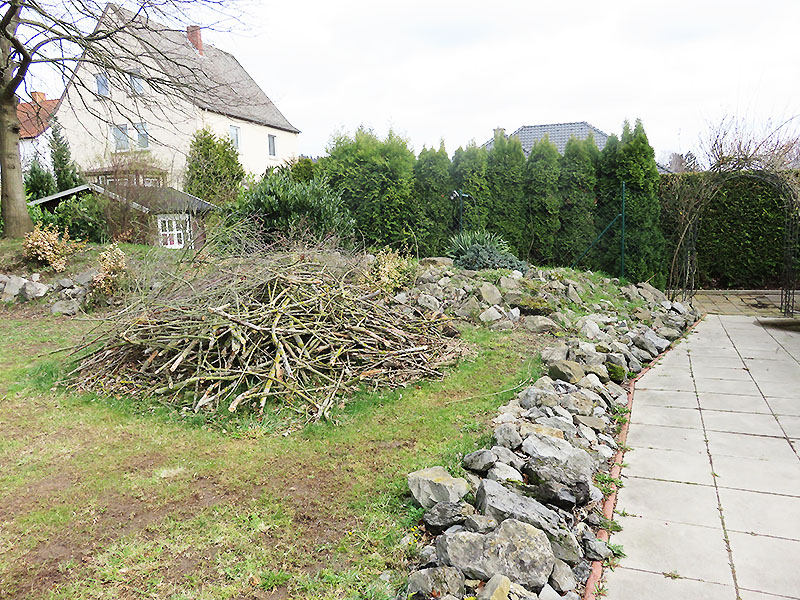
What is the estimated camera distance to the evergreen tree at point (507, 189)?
11172 millimetres

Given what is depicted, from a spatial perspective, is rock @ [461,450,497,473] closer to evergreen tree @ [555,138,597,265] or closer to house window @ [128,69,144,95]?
evergreen tree @ [555,138,597,265]

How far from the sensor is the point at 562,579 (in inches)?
91.4

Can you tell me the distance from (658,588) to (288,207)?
7.98 m

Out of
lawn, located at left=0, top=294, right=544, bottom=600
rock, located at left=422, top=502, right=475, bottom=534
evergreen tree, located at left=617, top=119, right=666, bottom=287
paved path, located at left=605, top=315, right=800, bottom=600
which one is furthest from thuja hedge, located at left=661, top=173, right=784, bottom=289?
rock, located at left=422, top=502, right=475, bottom=534

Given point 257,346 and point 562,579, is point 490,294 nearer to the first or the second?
point 257,346

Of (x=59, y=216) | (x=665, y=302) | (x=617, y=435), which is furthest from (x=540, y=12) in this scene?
(x=59, y=216)

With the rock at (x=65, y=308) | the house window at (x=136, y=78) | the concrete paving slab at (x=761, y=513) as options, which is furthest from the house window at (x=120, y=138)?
the concrete paving slab at (x=761, y=513)

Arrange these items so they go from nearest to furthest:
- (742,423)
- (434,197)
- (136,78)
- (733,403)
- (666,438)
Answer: (666,438)
(742,423)
(733,403)
(434,197)
(136,78)

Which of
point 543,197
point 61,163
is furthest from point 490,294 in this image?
point 61,163

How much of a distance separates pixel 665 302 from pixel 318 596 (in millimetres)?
8798

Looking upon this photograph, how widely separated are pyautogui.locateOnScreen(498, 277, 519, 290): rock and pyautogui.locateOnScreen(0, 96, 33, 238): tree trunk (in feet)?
32.6

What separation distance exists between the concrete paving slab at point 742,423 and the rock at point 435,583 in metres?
3.03

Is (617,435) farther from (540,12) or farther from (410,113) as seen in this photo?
(410,113)

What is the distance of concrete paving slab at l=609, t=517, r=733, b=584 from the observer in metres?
2.48
